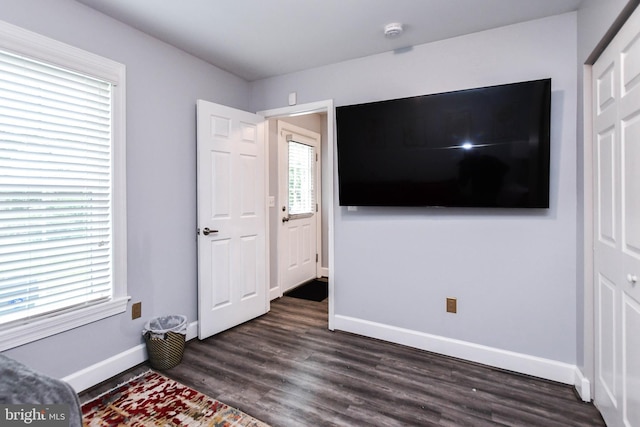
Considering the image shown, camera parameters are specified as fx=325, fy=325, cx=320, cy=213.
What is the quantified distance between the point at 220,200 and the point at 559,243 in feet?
8.74

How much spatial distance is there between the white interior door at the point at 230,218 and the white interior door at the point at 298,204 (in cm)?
70

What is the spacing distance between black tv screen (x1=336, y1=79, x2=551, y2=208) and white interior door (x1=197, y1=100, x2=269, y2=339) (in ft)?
3.07

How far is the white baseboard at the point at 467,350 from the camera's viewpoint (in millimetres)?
2213

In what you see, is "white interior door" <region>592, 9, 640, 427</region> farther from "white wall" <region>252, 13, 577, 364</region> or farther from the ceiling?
the ceiling

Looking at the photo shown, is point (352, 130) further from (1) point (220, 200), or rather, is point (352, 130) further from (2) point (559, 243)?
(2) point (559, 243)

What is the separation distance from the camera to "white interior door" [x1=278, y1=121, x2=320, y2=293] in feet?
13.5

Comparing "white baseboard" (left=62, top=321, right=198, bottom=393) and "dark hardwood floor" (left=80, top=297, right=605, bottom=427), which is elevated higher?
"white baseboard" (left=62, top=321, right=198, bottom=393)

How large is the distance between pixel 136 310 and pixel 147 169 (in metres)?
1.06

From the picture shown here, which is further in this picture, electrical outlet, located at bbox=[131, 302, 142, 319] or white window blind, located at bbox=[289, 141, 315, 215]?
white window blind, located at bbox=[289, 141, 315, 215]

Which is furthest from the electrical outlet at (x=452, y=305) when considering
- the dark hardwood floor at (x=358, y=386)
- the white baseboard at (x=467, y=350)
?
the dark hardwood floor at (x=358, y=386)

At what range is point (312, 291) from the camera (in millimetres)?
4309

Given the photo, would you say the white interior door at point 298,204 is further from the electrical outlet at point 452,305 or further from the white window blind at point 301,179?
the electrical outlet at point 452,305

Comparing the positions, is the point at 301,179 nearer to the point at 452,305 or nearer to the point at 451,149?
the point at 451,149

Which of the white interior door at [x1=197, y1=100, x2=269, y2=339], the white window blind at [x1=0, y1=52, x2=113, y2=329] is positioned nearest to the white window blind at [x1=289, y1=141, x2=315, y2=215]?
the white interior door at [x1=197, y1=100, x2=269, y2=339]
